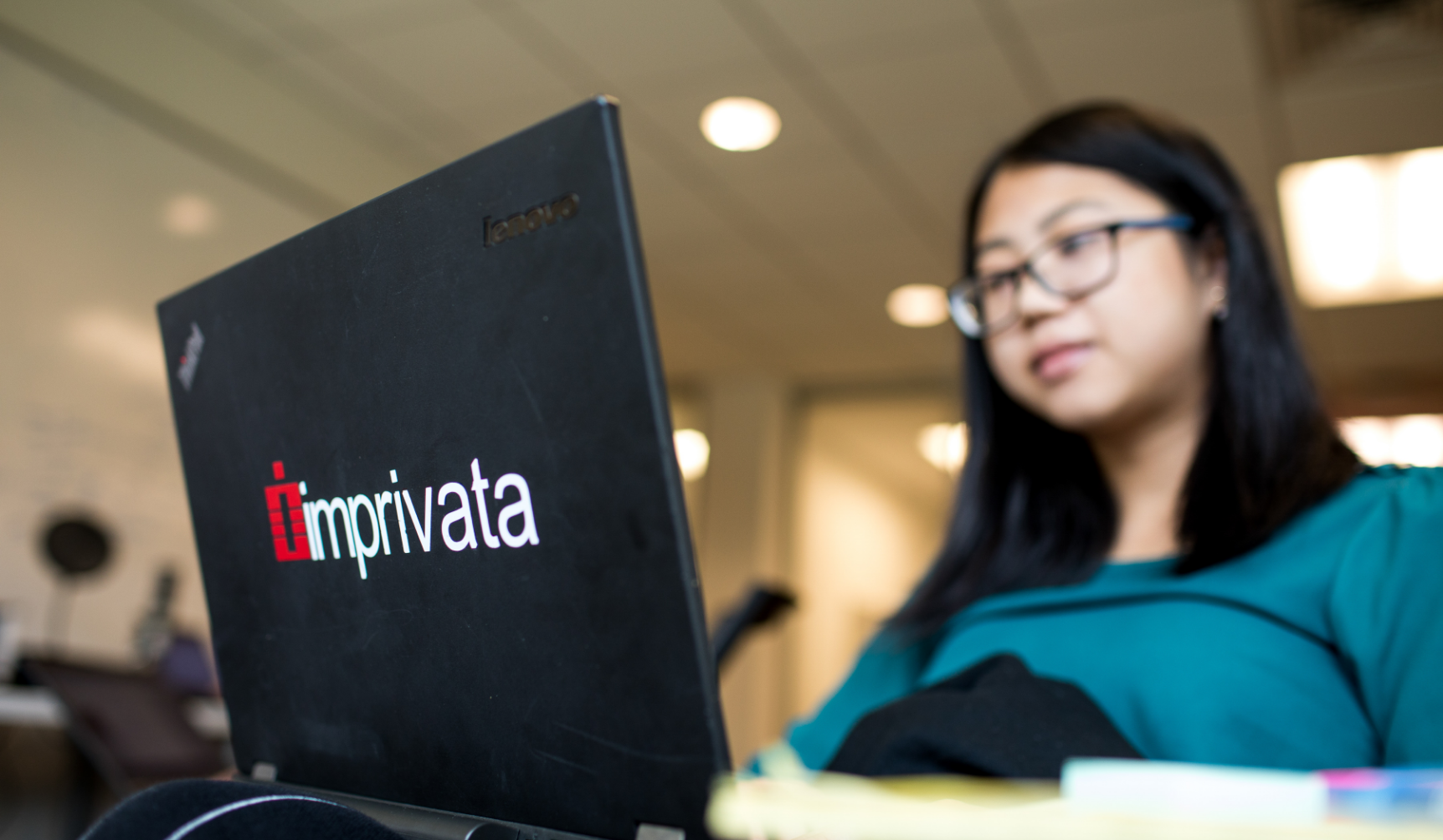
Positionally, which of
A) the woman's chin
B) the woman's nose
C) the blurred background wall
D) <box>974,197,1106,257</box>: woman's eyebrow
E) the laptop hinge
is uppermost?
the blurred background wall

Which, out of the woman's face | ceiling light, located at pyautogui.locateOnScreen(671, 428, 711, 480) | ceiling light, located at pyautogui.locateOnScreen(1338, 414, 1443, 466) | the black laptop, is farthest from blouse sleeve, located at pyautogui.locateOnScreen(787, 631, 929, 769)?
ceiling light, located at pyautogui.locateOnScreen(1338, 414, 1443, 466)

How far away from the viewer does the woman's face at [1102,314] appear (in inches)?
34.1

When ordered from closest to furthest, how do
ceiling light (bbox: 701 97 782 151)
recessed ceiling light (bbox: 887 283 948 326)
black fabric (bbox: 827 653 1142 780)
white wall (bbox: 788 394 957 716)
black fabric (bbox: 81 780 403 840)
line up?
black fabric (bbox: 81 780 403 840) < black fabric (bbox: 827 653 1142 780) < ceiling light (bbox: 701 97 782 151) < recessed ceiling light (bbox: 887 283 948 326) < white wall (bbox: 788 394 957 716)

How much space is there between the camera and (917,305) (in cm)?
466

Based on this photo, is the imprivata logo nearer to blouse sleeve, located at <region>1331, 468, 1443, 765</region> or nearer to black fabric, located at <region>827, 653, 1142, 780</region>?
black fabric, located at <region>827, 653, 1142, 780</region>

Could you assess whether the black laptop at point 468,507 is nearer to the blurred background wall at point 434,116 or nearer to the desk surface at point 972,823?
the desk surface at point 972,823

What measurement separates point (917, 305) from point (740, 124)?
175cm

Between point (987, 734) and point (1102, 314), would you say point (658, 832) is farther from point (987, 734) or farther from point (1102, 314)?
point (1102, 314)

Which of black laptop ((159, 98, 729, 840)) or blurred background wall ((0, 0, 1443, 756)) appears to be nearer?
black laptop ((159, 98, 729, 840))

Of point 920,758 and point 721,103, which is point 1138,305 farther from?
point 721,103

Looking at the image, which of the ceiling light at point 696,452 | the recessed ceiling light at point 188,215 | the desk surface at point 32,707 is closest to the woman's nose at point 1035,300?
the desk surface at point 32,707

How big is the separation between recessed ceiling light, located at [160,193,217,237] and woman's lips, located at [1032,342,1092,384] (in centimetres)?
277

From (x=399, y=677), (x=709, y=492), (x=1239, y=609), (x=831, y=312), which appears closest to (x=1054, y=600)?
(x=1239, y=609)

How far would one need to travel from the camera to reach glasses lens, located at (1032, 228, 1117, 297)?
875 mm
